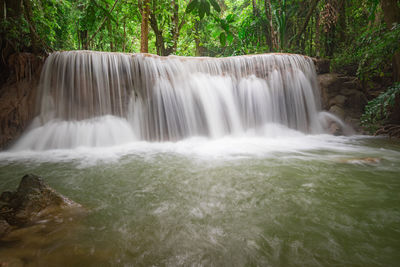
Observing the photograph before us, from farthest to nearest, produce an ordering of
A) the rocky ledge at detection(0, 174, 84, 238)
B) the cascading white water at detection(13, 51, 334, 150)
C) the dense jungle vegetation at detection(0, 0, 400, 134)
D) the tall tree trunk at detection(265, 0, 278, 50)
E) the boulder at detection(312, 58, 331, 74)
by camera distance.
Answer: the tall tree trunk at detection(265, 0, 278, 50) → the boulder at detection(312, 58, 331, 74) → the cascading white water at detection(13, 51, 334, 150) → the dense jungle vegetation at detection(0, 0, 400, 134) → the rocky ledge at detection(0, 174, 84, 238)

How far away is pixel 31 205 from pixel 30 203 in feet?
0.05

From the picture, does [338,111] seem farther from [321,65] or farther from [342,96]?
[321,65]

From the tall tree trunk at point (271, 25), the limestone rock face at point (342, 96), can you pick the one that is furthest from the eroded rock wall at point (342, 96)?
the tall tree trunk at point (271, 25)

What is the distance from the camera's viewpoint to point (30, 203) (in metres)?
1.50

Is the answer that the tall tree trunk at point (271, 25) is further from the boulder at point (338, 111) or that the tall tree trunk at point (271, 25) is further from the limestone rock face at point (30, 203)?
the limestone rock face at point (30, 203)

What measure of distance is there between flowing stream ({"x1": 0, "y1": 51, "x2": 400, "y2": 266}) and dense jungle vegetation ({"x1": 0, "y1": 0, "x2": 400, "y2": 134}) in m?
0.93

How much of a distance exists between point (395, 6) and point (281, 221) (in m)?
5.87

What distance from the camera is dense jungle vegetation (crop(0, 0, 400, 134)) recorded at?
2.88 metres

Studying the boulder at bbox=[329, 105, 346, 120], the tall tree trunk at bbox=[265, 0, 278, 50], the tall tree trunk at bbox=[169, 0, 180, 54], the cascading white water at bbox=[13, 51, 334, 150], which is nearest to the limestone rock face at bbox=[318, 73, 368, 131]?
the boulder at bbox=[329, 105, 346, 120]

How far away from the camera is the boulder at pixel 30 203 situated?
4.63 ft

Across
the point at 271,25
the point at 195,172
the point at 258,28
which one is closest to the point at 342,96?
the point at 271,25

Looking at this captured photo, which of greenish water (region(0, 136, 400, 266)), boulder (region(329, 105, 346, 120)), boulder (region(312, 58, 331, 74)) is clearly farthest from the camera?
boulder (region(312, 58, 331, 74))

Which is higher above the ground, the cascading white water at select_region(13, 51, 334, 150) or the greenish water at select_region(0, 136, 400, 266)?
the cascading white water at select_region(13, 51, 334, 150)

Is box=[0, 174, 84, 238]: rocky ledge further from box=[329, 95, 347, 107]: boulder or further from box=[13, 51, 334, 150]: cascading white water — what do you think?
box=[329, 95, 347, 107]: boulder
